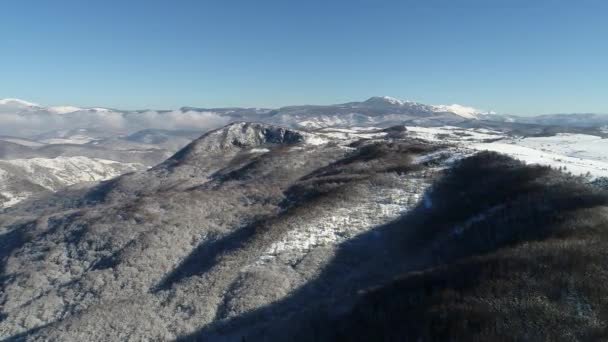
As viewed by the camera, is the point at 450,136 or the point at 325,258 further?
the point at 450,136

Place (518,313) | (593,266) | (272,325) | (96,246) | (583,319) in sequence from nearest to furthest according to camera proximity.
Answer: (583,319), (518,313), (593,266), (272,325), (96,246)

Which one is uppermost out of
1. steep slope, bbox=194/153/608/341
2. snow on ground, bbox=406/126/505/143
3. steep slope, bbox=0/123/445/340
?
snow on ground, bbox=406/126/505/143

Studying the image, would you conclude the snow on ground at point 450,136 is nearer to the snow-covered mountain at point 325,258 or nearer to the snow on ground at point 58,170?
the snow-covered mountain at point 325,258

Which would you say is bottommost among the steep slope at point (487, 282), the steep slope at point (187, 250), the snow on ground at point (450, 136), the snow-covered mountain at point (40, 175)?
the snow-covered mountain at point (40, 175)

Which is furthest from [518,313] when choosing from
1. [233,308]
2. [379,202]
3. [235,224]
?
[235,224]

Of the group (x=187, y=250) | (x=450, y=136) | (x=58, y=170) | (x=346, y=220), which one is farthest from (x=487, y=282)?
(x=58, y=170)

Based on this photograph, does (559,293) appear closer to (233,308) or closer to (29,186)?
(233,308)

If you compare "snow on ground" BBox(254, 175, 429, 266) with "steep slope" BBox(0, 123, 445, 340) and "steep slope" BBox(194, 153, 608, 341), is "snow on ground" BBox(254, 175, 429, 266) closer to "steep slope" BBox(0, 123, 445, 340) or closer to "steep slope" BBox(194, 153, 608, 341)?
"steep slope" BBox(0, 123, 445, 340)

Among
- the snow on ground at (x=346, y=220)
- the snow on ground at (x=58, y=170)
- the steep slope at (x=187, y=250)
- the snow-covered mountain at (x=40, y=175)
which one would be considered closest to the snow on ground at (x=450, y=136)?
the steep slope at (x=187, y=250)

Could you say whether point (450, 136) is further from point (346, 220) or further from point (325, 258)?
point (325, 258)

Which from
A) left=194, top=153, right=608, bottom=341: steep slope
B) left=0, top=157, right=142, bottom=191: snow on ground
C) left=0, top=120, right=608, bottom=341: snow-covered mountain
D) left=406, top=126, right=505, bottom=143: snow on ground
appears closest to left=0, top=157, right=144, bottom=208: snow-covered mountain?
left=0, top=157, right=142, bottom=191: snow on ground

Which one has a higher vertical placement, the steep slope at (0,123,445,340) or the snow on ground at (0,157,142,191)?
the steep slope at (0,123,445,340)
